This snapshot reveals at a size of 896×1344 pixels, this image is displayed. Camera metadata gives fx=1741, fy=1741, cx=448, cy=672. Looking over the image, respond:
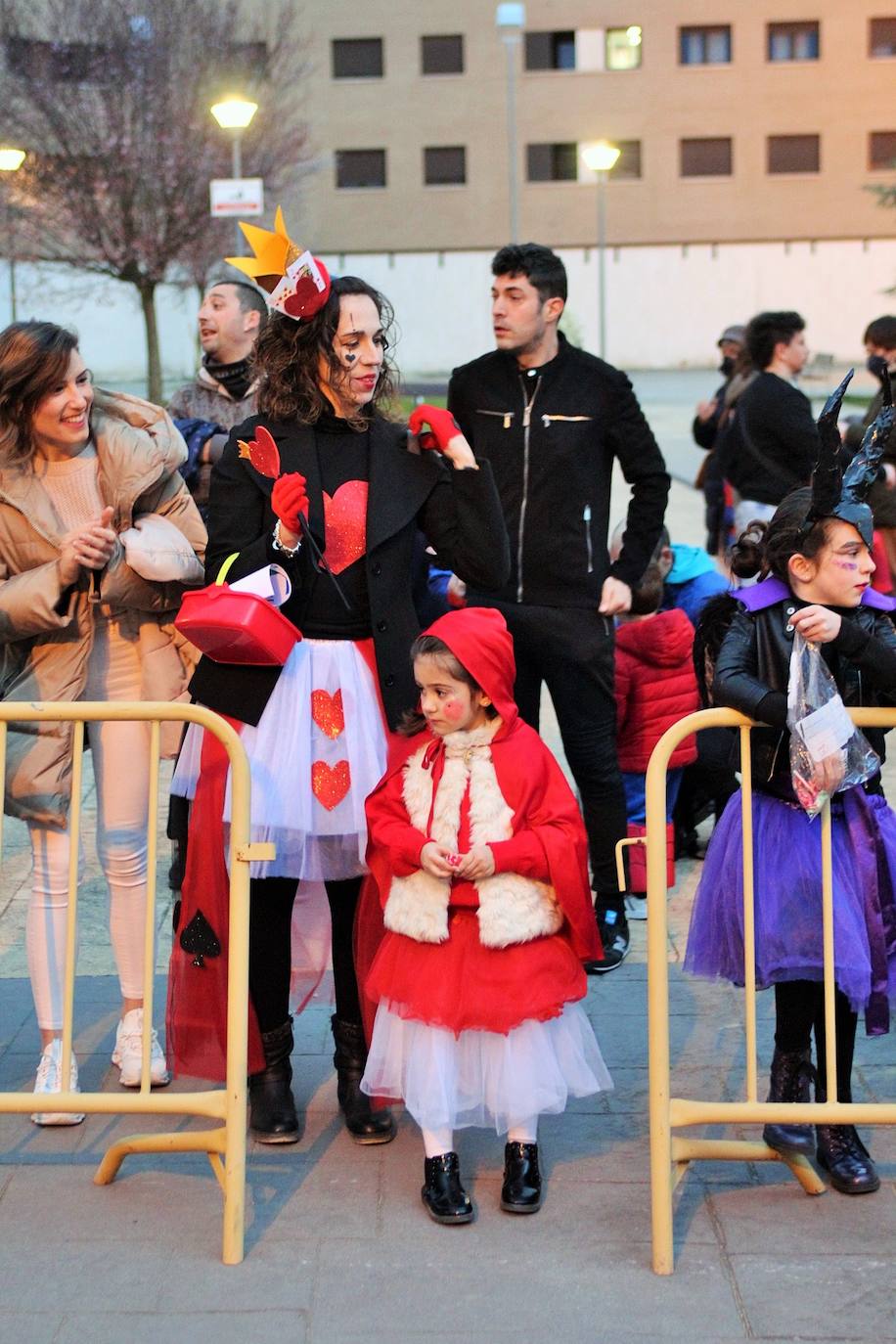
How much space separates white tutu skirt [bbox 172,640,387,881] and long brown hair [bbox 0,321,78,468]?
923 millimetres

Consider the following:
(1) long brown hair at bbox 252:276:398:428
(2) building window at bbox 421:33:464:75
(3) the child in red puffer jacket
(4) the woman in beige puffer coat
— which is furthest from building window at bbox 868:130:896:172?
(1) long brown hair at bbox 252:276:398:428

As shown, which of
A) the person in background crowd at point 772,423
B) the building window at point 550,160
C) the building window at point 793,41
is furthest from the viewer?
the building window at point 550,160

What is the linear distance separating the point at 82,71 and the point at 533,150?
23507 millimetres

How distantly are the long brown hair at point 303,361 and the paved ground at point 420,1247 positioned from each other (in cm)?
151

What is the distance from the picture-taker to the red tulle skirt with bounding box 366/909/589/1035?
12.3 feet

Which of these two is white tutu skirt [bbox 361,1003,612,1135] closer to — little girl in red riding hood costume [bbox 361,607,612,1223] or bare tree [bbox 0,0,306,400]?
little girl in red riding hood costume [bbox 361,607,612,1223]

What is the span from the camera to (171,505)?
4.59 meters

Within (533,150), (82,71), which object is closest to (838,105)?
(533,150)

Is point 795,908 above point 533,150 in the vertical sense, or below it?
below

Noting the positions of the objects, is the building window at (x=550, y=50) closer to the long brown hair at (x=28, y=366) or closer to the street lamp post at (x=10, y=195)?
the street lamp post at (x=10, y=195)

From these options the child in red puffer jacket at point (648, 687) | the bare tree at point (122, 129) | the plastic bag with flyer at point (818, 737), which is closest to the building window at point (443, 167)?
the bare tree at point (122, 129)

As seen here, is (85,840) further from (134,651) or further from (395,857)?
(395,857)

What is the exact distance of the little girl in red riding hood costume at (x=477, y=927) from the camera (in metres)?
3.75

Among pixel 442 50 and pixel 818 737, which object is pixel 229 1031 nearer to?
pixel 818 737
